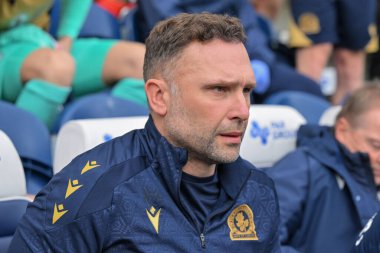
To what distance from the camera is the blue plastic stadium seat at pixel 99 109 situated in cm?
341

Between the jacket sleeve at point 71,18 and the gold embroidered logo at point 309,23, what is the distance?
176cm

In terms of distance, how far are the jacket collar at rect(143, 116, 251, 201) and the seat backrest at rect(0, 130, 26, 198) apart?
1.80 ft

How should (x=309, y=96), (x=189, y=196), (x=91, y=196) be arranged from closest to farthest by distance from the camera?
(x=91, y=196) < (x=189, y=196) < (x=309, y=96)

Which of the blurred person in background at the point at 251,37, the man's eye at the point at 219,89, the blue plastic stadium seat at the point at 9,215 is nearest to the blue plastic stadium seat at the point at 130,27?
the blurred person in background at the point at 251,37

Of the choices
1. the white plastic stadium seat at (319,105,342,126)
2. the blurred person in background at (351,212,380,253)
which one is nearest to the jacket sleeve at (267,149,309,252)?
the blurred person in background at (351,212,380,253)

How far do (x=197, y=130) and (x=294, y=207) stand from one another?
1.05m

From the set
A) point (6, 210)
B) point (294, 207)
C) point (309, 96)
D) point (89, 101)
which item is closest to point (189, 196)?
point (6, 210)

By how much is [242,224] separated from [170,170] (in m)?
0.29

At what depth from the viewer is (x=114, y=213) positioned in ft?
7.13

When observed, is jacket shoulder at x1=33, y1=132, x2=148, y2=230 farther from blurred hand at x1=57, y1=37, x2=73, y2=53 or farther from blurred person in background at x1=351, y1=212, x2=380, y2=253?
blurred hand at x1=57, y1=37, x2=73, y2=53

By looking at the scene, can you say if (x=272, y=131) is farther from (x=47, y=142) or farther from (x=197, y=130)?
(x=197, y=130)

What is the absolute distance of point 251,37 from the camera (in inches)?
188

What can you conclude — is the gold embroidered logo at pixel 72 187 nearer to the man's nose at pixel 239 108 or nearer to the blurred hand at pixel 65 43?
the man's nose at pixel 239 108

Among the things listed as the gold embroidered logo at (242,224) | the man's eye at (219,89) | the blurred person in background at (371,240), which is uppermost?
the man's eye at (219,89)
